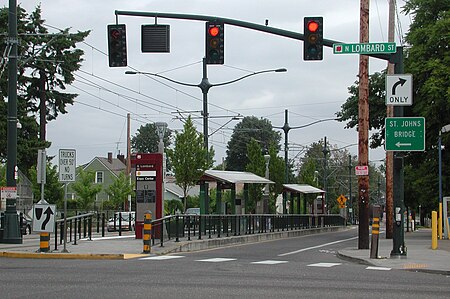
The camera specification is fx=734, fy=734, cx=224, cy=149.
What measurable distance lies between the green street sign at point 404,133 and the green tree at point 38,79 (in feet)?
129

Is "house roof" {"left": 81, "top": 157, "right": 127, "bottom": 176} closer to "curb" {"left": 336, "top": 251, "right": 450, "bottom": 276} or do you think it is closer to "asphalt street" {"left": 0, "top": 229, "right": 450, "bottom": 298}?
"curb" {"left": 336, "top": 251, "right": 450, "bottom": 276}

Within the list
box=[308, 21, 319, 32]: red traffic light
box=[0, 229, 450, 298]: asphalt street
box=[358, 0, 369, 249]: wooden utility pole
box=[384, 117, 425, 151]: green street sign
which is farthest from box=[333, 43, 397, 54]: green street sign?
box=[0, 229, 450, 298]: asphalt street

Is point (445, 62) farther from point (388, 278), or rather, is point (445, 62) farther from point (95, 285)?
point (95, 285)

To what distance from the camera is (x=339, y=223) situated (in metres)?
62.6

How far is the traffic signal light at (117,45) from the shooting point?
68.6 feet

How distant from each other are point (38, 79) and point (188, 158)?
2513 centimetres

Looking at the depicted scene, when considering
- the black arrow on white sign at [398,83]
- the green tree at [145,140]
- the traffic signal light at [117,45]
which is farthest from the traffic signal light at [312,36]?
the green tree at [145,140]

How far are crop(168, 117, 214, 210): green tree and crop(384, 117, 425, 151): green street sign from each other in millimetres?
19256

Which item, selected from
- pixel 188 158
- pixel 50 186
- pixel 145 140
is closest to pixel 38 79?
pixel 50 186

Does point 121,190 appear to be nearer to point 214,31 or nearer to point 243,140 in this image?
point 243,140

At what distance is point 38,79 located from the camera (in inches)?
2362

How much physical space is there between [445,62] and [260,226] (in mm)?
12282

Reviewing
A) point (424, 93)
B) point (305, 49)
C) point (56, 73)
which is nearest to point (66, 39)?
point (56, 73)

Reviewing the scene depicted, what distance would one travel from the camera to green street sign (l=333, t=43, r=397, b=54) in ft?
68.4
